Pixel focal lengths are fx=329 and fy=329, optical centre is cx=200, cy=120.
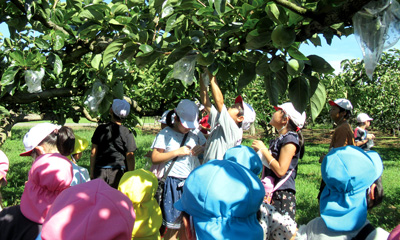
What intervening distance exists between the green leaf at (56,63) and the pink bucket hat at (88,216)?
1.08m

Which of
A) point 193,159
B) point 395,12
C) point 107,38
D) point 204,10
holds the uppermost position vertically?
point 395,12

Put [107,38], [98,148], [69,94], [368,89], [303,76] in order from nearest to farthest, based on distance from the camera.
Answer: [303,76] → [107,38] → [69,94] → [98,148] → [368,89]

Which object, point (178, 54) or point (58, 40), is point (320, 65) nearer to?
point (178, 54)

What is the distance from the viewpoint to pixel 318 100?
1.26 meters

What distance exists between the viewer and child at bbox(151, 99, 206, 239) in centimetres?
260

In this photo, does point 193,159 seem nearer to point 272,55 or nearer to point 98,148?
point 98,148

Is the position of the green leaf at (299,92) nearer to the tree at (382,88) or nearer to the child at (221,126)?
the child at (221,126)

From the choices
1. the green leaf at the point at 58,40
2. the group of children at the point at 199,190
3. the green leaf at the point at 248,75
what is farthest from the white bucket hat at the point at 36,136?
the green leaf at the point at 248,75

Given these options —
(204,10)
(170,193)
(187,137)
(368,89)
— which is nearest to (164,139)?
(187,137)

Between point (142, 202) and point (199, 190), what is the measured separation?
1.04 metres

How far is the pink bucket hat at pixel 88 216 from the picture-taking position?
1.02m

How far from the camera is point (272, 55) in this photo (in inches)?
51.3

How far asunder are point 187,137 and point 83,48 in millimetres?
1063

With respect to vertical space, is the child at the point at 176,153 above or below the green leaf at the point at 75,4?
below
